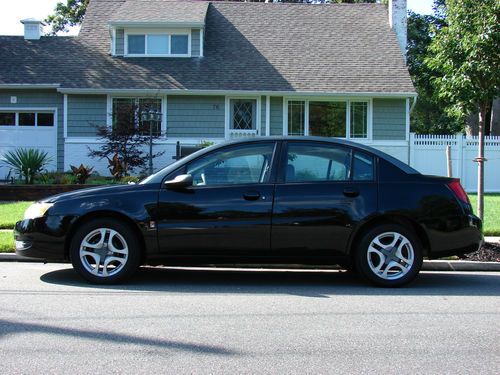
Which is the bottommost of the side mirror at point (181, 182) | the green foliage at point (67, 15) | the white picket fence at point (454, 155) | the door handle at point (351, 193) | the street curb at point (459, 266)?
the street curb at point (459, 266)

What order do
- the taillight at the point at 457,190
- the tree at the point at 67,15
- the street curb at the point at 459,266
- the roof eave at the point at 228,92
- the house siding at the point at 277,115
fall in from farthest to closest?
the tree at the point at 67,15
the house siding at the point at 277,115
the roof eave at the point at 228,92
the street curb at the point at 459,266
the taillight at the point at 457,190

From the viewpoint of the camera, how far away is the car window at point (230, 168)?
6.70 m

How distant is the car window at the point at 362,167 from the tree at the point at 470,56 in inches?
130

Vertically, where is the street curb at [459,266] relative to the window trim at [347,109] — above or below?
below

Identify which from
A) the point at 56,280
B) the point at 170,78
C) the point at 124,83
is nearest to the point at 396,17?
the point at 170,78

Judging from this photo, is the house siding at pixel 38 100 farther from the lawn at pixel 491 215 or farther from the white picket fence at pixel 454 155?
the lawn at pixel 491 215

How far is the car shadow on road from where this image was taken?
662 centimetres

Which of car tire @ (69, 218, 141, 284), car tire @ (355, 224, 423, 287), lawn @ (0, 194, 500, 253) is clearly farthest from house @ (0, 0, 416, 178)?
car tire @ (355, 224, 423, 287)

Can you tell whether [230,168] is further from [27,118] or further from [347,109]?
[27,118]

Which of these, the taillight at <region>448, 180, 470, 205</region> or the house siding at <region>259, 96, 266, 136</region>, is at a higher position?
the house siding at <region>259, 96, 266, 136</region>

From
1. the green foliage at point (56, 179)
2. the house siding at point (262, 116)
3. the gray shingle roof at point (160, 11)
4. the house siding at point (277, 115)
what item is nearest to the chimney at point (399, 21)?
the house siding at point (277, 115)

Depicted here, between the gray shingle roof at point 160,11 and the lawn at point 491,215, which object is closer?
the lawn at point 491,215

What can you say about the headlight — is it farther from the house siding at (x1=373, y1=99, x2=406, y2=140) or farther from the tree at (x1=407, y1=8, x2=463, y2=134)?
the tree at (x1=407, y1=8, x2=463, y2=134)

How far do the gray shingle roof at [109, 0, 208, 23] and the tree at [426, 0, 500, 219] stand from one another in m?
11.8
